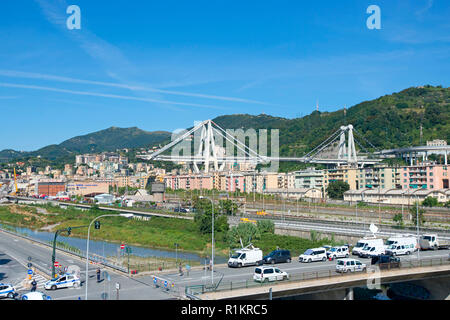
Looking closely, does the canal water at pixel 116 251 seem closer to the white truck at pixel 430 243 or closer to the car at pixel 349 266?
the white truck at pixel 430 243

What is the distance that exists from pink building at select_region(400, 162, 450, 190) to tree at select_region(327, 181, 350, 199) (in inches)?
313

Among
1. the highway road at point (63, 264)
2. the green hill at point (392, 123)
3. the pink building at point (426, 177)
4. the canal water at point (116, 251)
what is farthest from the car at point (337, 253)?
the green hill at point (392, 123)

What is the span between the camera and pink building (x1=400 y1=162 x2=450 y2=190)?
5759 centimetres

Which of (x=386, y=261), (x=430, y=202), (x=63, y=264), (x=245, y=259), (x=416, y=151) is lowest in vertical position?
(x=63, y=264)

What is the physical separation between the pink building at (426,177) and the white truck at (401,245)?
39.4 meters

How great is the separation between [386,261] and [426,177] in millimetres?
46174

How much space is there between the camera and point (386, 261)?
18109 mm

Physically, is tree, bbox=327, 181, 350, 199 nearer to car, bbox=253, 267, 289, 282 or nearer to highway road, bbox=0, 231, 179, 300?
highway road, bbox=0, 231, 179, 300

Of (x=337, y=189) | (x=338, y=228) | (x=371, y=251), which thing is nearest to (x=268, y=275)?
(x=371, y=251)

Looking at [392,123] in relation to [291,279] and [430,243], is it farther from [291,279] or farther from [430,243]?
[291,279]

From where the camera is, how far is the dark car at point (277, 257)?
65.3ft

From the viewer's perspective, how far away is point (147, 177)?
12375cm

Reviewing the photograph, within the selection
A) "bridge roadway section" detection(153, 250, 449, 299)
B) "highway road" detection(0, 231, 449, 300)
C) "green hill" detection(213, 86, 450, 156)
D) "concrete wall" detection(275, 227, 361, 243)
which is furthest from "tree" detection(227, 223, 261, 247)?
"green hill" detection(213, 86, 450, 156)
